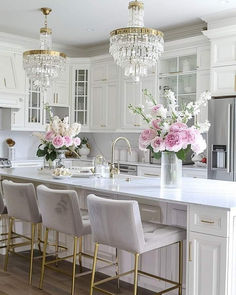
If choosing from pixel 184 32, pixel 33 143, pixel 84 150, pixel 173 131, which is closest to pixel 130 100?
pixel 184 32

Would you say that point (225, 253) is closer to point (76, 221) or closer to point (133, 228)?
point (133, 228)

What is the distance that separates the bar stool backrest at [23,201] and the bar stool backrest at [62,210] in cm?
26

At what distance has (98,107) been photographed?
6.88 m

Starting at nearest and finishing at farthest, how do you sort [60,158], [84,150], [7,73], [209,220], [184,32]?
[209,220] → [60,158] → [184,32] → [7,73] → [84,150]

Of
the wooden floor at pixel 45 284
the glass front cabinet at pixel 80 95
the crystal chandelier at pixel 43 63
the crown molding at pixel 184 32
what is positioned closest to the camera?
the wooden floor at pixel 45 284

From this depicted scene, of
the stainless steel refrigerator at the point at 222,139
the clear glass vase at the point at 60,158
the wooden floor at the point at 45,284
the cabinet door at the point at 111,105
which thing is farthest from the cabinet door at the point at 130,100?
the wooden floor at the point at 45,284

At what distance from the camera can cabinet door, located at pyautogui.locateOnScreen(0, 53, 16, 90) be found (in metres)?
6.11

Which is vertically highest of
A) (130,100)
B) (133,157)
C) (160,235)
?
(130,100)

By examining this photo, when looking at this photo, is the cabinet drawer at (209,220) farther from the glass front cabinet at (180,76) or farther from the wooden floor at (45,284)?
the glass front cabinet at (180,76)

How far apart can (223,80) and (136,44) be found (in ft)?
6.57

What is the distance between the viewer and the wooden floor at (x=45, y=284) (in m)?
3.39

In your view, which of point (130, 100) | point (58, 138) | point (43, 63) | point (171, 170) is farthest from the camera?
point (130, 100)

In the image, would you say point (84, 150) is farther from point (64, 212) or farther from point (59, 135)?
point (64, 212)

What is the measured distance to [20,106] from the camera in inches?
249
